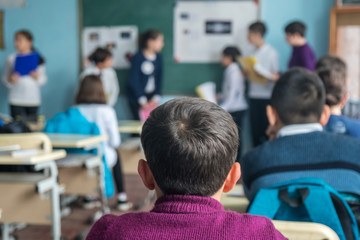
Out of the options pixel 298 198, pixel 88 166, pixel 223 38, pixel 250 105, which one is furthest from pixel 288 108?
pixel 223 38

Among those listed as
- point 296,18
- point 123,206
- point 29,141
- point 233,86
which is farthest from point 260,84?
point 29,141

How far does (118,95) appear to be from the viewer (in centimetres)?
604

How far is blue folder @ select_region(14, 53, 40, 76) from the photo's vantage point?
18.0ft

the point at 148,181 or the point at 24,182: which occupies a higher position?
the point at 148,181

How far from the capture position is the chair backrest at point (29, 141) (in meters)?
2.53

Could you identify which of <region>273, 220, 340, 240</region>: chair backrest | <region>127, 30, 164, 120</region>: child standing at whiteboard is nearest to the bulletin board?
<region>127, 30, 164, 120</region>: child standing at whiteboard

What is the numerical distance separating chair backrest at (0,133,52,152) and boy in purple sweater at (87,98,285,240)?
1.78m

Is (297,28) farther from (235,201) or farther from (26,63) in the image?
(235,201)

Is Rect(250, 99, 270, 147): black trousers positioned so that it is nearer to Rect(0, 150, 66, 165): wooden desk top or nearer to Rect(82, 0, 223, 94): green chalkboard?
Rect(82, 0, 223, 94): green chalkboard

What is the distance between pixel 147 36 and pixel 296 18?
175cm

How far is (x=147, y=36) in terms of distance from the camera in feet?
17.4

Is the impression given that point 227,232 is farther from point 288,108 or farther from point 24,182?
point 24,182

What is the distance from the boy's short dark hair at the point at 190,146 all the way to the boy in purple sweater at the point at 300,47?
399cm

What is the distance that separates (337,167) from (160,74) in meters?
4.34
